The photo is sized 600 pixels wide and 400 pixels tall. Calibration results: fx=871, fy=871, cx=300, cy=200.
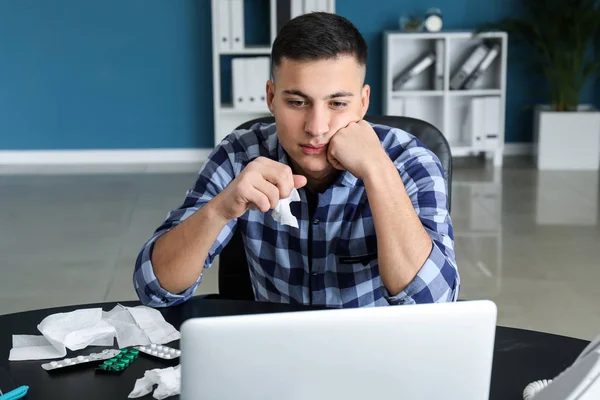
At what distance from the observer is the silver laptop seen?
86cm

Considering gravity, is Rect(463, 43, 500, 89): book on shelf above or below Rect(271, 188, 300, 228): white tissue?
above

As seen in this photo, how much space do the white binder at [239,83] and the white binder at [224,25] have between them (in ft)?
0.41

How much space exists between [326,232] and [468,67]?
4.89 meters

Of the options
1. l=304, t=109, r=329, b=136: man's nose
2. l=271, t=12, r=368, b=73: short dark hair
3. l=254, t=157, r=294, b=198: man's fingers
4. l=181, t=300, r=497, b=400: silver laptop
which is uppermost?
l=271, t=12, r=368, b=73: short dark hair

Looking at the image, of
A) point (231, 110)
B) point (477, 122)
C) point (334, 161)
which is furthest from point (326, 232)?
point (477, 122)

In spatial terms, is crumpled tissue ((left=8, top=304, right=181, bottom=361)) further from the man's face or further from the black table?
the man's face

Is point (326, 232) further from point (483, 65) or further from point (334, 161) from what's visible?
point (483, 65)

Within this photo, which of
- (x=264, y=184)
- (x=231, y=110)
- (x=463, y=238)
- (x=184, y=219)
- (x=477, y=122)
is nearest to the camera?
(x=264, y=184)

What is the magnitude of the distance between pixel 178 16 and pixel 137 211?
202 centimetres

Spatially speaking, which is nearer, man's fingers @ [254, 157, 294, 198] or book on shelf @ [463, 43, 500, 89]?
man's fingers @ [254, 157, 294, 198]

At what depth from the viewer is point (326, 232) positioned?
5.56 feet

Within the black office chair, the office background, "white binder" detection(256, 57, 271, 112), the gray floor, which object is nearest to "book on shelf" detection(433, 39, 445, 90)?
the office background

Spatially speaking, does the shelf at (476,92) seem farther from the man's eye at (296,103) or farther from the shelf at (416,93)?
the man's eye at (296,103)

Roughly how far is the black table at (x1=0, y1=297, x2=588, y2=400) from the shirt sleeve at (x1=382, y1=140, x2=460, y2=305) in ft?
0.52
